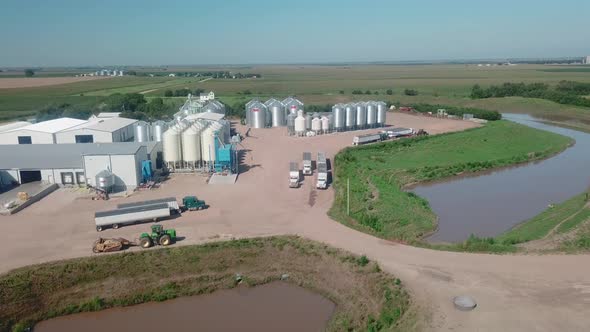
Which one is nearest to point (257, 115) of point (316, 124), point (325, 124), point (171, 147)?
point (316, 124)

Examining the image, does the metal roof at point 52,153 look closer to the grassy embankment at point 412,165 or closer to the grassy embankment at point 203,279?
the grassy embankment at point 203,279

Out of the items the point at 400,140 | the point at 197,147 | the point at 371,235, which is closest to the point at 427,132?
the point at 400,140

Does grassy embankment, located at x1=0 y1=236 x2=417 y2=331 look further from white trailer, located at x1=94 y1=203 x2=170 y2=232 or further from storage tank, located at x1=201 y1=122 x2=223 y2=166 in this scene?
storage tank, located at x1=201 y1=122 x2=223 y2=166

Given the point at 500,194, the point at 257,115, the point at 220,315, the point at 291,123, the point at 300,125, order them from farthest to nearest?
the point at 257,115 < the point at 291,123 < the point at 300,125 < the point at 500,194 < the point at 220,315

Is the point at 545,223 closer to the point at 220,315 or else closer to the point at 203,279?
the point at 220,315

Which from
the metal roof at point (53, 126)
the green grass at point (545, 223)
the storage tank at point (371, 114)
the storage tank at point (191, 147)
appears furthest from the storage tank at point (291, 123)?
the green grass at point (545, 223)

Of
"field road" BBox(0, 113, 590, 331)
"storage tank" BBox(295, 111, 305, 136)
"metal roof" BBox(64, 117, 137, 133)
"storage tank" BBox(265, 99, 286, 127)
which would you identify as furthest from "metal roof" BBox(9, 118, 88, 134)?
"storage tank" BBox(265, 99, 286, 127)
